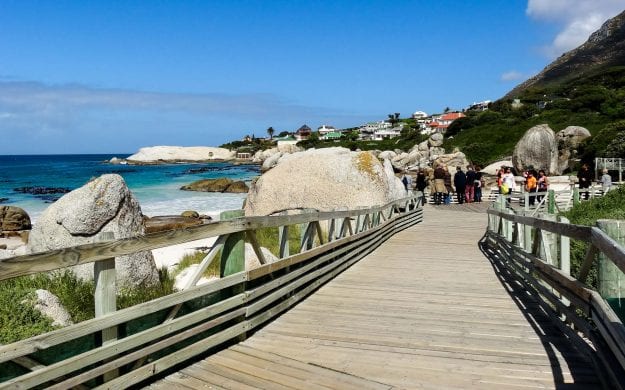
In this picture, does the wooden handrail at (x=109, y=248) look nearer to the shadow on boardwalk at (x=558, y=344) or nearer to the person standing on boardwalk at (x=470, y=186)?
the shadow on boardwalk at (x=558, y=344)

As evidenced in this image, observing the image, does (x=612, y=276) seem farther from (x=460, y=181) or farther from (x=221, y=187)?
(x=221, y=187)

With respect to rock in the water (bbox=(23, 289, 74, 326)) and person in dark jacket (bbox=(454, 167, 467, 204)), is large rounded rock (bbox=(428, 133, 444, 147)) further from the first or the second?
rock in the water (bbox=(23, 289, 74, 326))

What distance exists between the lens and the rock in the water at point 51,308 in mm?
5656

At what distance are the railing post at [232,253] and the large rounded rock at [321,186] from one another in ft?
39.0

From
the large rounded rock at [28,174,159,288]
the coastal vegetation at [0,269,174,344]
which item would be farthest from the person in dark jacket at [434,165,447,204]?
the large rounded rock at [28,174,159,288]

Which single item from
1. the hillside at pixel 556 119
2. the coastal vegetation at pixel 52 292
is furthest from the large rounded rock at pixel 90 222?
the hillside at pixel 556 119

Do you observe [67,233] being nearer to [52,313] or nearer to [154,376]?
[52,313]

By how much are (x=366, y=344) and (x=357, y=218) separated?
21.2ft

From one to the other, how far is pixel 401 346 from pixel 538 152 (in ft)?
127

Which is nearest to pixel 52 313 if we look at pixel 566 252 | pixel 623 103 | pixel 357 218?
pixel 566 252

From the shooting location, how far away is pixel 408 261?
11.7m

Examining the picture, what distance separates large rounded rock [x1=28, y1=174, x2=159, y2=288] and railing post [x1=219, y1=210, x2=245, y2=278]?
3301 millimetres

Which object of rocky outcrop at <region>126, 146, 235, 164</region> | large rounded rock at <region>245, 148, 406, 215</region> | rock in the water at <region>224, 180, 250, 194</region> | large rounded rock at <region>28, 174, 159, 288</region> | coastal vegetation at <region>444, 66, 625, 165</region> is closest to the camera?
large rounded rock at <region>28, 174, 159, 288</region>

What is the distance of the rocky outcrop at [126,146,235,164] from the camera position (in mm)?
162500
